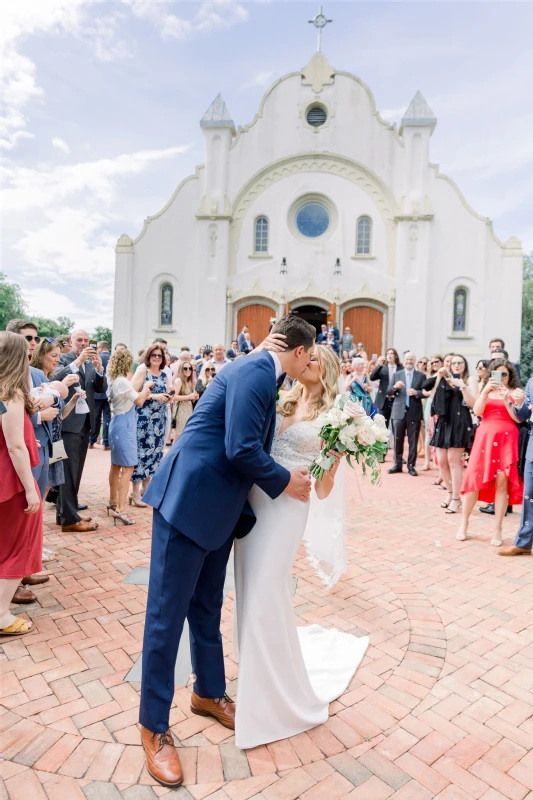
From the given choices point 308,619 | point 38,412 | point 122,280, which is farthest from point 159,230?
point 308,619

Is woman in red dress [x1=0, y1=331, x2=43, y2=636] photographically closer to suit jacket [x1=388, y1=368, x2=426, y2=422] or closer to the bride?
the bride

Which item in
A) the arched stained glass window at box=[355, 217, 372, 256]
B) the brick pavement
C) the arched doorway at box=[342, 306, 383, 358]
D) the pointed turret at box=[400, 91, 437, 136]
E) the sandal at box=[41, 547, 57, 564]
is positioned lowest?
the brick pavement

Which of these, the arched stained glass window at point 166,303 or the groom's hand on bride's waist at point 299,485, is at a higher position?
the arched stained glass window at point 166,303

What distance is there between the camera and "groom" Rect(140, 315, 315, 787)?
7.32 feet

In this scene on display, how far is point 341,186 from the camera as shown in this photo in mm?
21109

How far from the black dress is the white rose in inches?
183

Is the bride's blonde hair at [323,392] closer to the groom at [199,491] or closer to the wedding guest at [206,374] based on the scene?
the groom at [199,491]

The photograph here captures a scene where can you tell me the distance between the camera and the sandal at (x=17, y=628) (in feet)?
11.3

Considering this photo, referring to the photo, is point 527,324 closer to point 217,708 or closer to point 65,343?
point 65,343

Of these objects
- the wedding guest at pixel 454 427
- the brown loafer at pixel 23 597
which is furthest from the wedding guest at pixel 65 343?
the wedding guest at pixel 454 427

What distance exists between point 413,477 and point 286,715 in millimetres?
7025

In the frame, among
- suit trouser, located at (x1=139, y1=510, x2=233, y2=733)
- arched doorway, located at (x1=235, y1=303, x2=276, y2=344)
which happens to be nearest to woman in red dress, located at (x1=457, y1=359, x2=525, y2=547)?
suit trouser, located at (x1=139, y1=510, x2=233, y2=733)

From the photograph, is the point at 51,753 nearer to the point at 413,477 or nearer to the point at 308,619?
the point at 308,619

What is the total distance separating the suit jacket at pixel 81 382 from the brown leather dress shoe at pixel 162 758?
3736 millimetres
